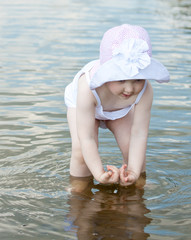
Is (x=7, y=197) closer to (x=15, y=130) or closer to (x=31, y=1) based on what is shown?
(x=15, y=130)

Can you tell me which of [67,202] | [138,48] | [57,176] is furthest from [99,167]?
[138,48]

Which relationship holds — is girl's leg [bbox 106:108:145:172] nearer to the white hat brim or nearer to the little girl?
the little girl

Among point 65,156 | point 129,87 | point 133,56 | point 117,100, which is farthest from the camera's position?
point 65,156

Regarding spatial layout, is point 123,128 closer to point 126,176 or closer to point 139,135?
point 139,135

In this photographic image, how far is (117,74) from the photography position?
3994 millimetres

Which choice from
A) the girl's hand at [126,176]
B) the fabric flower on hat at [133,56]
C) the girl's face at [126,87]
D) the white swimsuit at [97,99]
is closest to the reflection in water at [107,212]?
the girl's hand at [126,176]

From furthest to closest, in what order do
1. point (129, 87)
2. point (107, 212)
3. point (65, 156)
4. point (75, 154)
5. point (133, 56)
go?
point (65, 156) → point (75, 154) → point (107, 212) → point (129, 87) → point (133, 56)

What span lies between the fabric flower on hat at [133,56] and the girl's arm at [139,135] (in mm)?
570

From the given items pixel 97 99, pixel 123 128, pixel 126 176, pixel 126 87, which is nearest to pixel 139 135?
pixel 123 128

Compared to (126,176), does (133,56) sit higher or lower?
higher

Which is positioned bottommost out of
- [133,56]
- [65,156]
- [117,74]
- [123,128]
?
[65,156]

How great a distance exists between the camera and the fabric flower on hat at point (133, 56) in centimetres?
396

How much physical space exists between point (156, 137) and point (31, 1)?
14.6 metres

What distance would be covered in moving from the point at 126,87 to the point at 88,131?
539 millimetres
